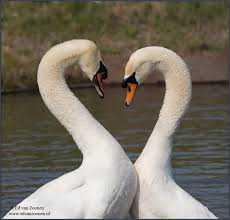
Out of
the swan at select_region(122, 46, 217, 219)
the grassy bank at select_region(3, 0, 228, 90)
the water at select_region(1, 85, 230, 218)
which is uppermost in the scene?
the swan at select_region(122, 46, 217, 219)

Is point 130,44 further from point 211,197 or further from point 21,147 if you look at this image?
point 211,197

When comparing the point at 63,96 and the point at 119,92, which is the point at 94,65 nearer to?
the point at 63,96

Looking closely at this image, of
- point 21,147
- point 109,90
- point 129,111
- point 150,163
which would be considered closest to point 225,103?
point 129,111

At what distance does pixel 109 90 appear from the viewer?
23.1 meters

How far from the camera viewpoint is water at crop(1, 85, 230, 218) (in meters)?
12.3

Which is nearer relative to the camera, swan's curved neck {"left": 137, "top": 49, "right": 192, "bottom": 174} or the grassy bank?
swan's curved neck {"left": 137, "top": 49, "right": 192, "bottom": 174}

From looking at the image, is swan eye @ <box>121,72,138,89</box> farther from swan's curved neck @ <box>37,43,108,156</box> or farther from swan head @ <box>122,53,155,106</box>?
swan's curved neck @ <box>37,43,108,156</box>

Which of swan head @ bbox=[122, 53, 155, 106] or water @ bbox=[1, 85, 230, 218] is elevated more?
swan head @ bbox=[122, 53, 155, 106]

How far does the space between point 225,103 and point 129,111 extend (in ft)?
5.98

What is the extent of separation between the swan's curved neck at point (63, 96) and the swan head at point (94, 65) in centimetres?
8

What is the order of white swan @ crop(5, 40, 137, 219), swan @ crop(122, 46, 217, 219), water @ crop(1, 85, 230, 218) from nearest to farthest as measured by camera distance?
white swan @ crop(5, 40, 137, 219), swan @ crop(122, 46, 217, 219), water @ crop(1, 85, 230, 218)

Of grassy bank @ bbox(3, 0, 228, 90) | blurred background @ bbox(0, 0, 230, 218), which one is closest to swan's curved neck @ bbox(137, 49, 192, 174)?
blurred background @ bbox(0, 0, 230, 218)

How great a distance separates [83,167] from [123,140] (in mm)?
7026

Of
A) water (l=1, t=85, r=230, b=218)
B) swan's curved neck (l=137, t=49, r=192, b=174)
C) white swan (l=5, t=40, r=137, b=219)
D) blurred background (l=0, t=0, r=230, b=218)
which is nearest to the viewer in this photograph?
white swan (l=5, t=40, r=137, b=219)
